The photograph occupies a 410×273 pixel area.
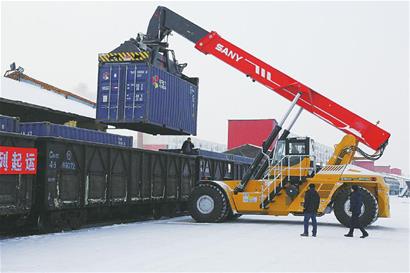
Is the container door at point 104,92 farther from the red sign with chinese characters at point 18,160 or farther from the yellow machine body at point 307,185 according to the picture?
the red sign with chinese characters at point 18,160

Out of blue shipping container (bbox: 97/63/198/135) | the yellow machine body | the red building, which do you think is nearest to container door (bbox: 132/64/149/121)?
blue shipping container (bbox: 97/63/198/135)

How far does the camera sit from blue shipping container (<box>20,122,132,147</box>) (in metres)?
13.2

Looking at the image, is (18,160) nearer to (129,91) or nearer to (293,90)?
(129,91)

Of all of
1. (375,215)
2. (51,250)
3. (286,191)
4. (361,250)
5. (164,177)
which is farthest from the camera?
(164,177)

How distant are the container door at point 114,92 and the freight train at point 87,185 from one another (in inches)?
82.8

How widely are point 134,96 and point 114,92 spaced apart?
2.81ft

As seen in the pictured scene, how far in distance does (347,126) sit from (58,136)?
9.26 m

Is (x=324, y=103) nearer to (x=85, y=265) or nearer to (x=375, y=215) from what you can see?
(x=375, y=215)

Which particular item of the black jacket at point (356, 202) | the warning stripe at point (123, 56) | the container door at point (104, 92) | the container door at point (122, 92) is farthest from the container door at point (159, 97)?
the black jacket at point (356, 202)

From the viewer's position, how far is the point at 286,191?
54.0 ft

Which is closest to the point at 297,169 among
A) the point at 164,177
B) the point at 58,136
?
the point at 164,177

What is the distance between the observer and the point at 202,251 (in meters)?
10.4

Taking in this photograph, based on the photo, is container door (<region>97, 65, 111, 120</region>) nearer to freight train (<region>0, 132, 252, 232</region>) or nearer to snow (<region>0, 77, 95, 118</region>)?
freight train (<region>0, 132, 252, 232</region>)

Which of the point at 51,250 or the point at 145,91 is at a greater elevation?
the point at 145,91
